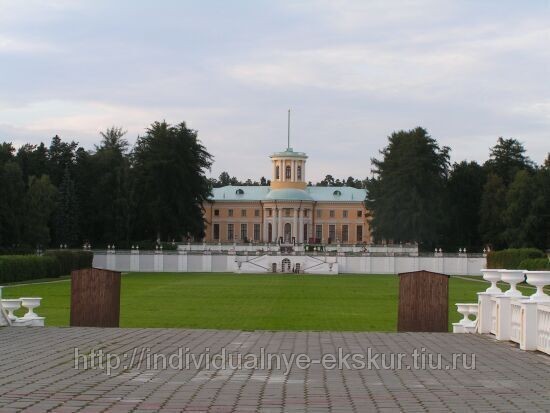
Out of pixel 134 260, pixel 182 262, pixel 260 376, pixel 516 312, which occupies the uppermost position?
pixel 516 312

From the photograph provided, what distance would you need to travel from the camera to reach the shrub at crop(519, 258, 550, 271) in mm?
57219

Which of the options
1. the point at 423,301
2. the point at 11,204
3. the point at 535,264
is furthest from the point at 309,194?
the point at 423,301

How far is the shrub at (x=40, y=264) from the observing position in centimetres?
5241

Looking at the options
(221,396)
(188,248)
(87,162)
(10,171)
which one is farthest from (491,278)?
(87,162)

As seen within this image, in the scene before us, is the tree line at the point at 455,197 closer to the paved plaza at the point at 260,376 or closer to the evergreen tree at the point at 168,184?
the evergreen tree at the point at 168,184

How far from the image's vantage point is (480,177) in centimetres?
9538

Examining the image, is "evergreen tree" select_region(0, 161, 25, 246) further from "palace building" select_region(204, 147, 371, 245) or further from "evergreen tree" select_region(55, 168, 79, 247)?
"palace building" select_region(204, 147, 371, 245)

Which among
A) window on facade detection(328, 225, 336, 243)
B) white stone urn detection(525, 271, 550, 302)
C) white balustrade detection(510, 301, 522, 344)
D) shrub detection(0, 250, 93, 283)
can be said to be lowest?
shrub detection(0, 250, 93, 283)

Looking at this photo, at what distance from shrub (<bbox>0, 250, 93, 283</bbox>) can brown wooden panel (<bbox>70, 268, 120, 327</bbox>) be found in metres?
34.8

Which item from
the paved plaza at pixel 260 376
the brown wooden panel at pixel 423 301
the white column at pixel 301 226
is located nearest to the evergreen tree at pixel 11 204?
the white column at pixel 301 226

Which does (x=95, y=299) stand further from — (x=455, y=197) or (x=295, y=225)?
(x=295, y=225)

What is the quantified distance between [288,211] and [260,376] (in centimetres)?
10317

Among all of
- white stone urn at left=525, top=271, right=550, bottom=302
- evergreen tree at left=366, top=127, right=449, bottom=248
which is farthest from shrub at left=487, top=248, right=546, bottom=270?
white stone urn at left=525, top=271, right=550, bottom=302

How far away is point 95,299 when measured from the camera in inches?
711
